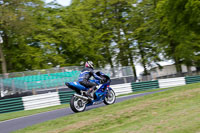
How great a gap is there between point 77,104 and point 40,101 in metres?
7.85

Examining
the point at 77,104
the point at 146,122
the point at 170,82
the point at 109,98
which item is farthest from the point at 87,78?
the point at 170,82

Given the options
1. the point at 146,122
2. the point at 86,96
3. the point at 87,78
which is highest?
the point at 87,78

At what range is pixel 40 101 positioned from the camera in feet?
54.6

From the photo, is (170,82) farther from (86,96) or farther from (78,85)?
(78,85)

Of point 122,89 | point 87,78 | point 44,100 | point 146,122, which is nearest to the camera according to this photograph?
point 146,122

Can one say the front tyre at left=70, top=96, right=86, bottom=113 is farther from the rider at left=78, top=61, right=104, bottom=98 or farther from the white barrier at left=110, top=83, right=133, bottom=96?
the white barrier at left=110, top=83, right=133, bottom=96

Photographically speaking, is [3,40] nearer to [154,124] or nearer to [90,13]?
[90,13]

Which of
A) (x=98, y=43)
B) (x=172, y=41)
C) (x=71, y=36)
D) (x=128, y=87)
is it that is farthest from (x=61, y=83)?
(x=172, y=41)

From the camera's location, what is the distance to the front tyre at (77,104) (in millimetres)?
9188

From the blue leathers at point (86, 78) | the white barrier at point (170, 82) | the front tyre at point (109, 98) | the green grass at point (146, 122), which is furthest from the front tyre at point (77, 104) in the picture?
the white barrier at point (170, 82)

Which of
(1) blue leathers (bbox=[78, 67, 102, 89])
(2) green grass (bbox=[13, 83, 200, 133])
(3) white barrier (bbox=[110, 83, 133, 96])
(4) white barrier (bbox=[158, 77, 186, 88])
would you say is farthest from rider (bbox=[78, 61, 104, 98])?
(4) white barrier (bbox=[158, 77, 186, 88])

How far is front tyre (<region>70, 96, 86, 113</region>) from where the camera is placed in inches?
362

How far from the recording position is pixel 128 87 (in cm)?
2006

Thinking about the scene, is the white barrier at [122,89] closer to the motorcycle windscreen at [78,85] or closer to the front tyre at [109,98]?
the front tyre at [109,98]
